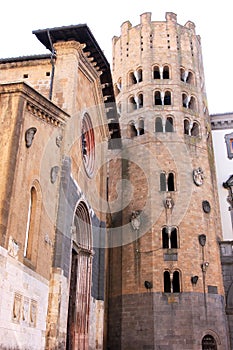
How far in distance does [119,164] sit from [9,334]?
1630 cm

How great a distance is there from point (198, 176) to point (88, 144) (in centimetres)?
Answer: 782

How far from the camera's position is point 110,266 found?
76.5ft

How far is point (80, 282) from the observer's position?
16.6 m

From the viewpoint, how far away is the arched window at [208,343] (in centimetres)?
2044

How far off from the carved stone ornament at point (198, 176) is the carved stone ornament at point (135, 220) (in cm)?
350

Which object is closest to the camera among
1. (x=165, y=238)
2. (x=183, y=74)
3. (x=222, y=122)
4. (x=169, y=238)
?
(x=169, y=238)

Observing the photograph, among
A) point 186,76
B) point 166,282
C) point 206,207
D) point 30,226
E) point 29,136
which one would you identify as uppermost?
point 186,76

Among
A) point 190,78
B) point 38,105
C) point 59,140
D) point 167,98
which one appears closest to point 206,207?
point 167,98

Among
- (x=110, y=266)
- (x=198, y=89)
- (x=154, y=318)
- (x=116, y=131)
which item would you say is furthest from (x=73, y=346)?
(x=198, y=89)

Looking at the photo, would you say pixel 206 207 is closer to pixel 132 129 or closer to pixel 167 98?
pixel 132 129

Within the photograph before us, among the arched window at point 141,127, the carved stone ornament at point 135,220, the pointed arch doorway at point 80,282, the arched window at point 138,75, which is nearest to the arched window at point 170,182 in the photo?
the carved stone ornament at point 135,220

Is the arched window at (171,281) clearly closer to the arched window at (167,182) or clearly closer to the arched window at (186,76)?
the arched window at (167,182)

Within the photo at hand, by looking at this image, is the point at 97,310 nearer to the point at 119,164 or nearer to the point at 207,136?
the point at 119,164

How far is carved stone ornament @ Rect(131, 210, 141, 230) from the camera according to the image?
905 inches
